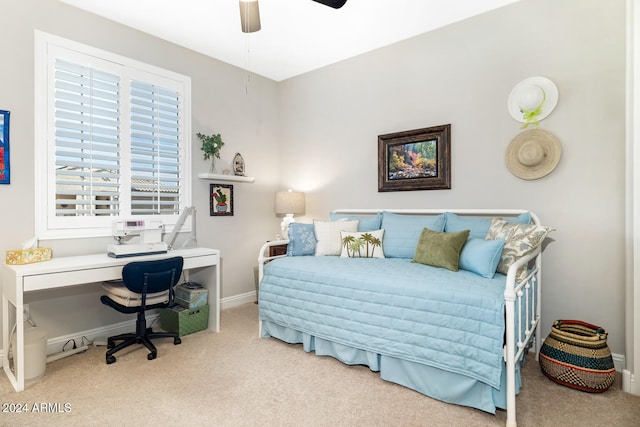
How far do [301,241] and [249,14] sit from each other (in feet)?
5.94

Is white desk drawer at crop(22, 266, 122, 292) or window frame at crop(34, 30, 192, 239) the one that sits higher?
window frame at crop(34, 30, 192, 239)

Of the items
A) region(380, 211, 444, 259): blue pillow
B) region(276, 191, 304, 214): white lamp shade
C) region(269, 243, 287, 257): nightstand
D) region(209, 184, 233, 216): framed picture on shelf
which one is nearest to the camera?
region(380, 211, 444, 259): blue pillow

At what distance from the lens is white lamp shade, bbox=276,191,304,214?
3.89m

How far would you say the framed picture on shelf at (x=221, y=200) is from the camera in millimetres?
3615

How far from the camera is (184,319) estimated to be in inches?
115

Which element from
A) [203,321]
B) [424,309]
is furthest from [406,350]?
[203,321]

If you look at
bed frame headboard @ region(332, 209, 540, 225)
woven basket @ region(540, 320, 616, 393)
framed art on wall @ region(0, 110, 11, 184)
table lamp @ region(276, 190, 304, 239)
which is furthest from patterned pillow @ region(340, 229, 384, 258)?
framed art on wall @ region(0, 110, 11, 184)

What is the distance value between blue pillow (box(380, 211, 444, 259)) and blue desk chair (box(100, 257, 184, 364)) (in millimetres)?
1714

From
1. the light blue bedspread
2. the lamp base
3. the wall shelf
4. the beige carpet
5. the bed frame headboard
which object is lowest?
the beige carpet

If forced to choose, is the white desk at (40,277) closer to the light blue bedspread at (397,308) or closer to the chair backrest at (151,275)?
the chair backrest at (151,275)

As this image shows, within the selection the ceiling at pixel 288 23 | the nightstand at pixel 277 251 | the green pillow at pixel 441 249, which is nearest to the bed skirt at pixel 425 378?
the green pillow at pixel 441 249

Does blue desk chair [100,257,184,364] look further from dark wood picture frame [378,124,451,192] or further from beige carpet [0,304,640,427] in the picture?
dark wood picture frame [378,124,451,192]

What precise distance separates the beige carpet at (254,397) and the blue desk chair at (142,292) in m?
0.12

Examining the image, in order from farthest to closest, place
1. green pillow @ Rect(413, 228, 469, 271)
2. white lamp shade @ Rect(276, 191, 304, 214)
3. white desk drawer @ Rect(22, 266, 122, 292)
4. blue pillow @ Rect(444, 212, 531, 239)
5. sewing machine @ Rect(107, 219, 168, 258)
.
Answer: white lamp shade @ Rect(276, 191, 304, 214) → sewing machine @ Rect(107, 219, 168, 258) → blue pillow @ Rect(444, 212, 531, 239) → green pillow @ Rect(413, 228, 469, 271) → white desk drawer @ Rect(22, 266, 122, 292)
